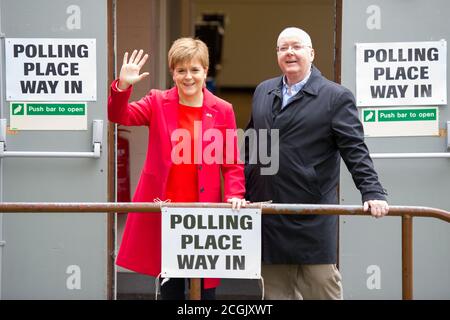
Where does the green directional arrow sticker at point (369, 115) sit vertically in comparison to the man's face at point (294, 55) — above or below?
below

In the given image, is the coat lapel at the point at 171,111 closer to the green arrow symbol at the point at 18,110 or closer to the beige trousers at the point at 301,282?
the beige trousers at the point at 301,282

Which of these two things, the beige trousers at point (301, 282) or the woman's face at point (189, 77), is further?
the beige trousers at point (301, 282)

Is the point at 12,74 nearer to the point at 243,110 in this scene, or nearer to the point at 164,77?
the point at 164,77

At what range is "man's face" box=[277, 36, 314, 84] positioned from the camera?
13.1ft

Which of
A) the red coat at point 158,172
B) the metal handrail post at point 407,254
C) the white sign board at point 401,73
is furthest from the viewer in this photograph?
the white sign board at point 401,73

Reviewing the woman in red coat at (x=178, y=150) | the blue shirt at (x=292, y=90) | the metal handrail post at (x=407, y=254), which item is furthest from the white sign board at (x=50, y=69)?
the metal handrail post at (x=407, y=254)

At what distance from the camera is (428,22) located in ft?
17.0

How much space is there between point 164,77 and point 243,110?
40.2 feet

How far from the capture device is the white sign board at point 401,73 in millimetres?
5180

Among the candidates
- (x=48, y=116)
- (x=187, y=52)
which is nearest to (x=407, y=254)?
(x=187, y=52)

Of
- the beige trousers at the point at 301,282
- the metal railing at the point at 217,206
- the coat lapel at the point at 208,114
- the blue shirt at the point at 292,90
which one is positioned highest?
the blue shirt at the point at 292,90

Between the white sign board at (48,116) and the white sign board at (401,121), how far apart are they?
6.15 feet

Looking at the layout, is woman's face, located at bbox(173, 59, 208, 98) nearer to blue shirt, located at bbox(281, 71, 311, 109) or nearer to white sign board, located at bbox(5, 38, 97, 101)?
blue shirt, located at bbox(281, 71, 311, 109)

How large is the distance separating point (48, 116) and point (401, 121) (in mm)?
2333
